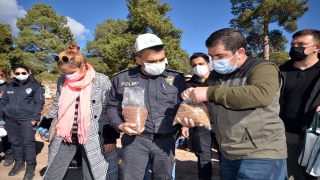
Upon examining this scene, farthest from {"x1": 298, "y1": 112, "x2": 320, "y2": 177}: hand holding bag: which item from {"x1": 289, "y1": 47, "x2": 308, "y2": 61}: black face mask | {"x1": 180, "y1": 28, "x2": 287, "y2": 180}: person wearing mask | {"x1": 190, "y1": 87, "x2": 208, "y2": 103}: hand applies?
{"x1": 190, "y1": 87, "x2": 208, "y2": 103}: hand

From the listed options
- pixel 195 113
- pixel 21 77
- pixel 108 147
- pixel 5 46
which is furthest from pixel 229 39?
pixel 5 46

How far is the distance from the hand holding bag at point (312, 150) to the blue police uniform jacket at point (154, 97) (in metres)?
1.31

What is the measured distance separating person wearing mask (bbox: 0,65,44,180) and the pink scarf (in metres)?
2.15

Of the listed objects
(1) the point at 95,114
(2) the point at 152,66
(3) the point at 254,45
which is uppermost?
(3) the point at 254,45

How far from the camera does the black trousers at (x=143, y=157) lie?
87.2 inches

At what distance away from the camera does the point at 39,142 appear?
691cm

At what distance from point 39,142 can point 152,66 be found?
628 centimetres

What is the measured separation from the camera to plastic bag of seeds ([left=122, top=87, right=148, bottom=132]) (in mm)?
2020

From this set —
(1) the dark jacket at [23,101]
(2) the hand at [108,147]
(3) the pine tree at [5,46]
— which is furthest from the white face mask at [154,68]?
(3) the pine tree at [5,46]

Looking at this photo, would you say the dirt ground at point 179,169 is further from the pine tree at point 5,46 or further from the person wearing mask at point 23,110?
the pine tree at point 5,46

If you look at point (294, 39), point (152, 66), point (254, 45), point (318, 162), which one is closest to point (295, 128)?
point (318, 162)

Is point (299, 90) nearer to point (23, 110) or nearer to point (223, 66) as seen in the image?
point (223, 66)

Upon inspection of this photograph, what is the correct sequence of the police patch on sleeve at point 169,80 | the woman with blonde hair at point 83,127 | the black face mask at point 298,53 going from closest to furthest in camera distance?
the police patch on sleeve at point 169,80
the black face mask at point 298,53
the woman with blonde hair at point 83,127

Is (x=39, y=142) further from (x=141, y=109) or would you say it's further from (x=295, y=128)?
(x=295, y=128)
